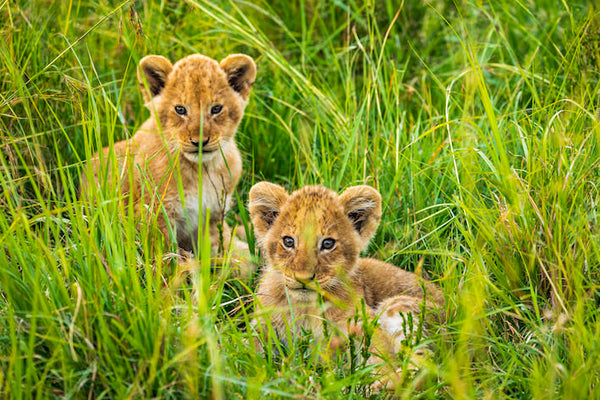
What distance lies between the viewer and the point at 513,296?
3.90 meters

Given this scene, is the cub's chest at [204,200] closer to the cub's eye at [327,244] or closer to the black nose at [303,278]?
the cub's eye at [327,244]

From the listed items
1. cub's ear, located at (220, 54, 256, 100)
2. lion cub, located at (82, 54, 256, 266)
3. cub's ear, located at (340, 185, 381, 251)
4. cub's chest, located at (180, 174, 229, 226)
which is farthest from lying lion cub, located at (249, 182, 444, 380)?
cub's ear, located at (220, 54, 256, 100)

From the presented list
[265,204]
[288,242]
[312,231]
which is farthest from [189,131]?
[312,231]

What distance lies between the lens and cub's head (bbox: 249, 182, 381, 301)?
4.10m

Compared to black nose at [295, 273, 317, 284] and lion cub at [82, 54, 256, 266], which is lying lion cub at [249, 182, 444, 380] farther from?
lion cub at [82, 54, 256, 266]

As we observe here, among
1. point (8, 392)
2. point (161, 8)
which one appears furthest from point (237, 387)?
point (161, 8)

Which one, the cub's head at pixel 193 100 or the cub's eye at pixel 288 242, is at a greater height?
the cub's head at pixel 193 100

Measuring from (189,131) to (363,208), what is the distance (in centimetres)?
146

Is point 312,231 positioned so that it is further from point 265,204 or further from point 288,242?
point 265,204

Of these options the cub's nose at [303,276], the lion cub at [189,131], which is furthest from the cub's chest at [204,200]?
the cub's nose at [303,276]

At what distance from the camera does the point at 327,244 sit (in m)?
4.29

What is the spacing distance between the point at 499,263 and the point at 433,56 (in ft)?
12.5

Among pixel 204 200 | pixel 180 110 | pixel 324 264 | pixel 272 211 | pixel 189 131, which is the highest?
pixel 180 110

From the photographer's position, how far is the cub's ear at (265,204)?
14.7ft
